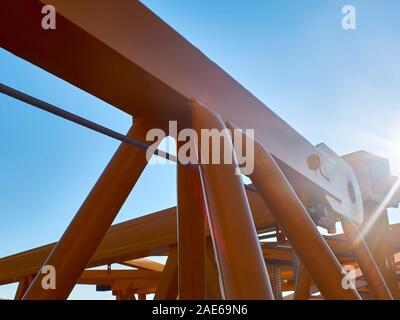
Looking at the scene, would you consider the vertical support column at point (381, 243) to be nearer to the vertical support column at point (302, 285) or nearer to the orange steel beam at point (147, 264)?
the vertical support column at point (302, 285)

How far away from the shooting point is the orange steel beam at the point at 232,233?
1.22 metres

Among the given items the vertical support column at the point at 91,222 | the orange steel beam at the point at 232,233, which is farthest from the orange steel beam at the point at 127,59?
the orange steel beam at the point at 232,233

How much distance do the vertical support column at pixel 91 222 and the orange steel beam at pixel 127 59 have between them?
0.22m

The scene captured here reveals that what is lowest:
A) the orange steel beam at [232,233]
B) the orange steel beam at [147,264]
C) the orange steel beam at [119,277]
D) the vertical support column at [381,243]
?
the orange steel beam at [232,233]

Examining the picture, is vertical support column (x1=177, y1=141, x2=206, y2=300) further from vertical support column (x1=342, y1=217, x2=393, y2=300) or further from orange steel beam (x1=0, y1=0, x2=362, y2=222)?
vertical support column (x1=342, y1=217, x2=393, y2=300)

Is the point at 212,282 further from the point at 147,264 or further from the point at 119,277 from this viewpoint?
the point at 119,277

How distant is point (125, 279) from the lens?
10156 millimetres

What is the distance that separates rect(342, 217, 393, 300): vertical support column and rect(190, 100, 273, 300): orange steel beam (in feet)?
6.24

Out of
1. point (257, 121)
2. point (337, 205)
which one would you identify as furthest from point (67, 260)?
point (337, 205)

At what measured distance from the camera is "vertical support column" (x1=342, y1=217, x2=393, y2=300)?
2.86m

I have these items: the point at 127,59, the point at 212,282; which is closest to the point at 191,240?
the point at 127,59

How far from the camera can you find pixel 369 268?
293 centimetres
